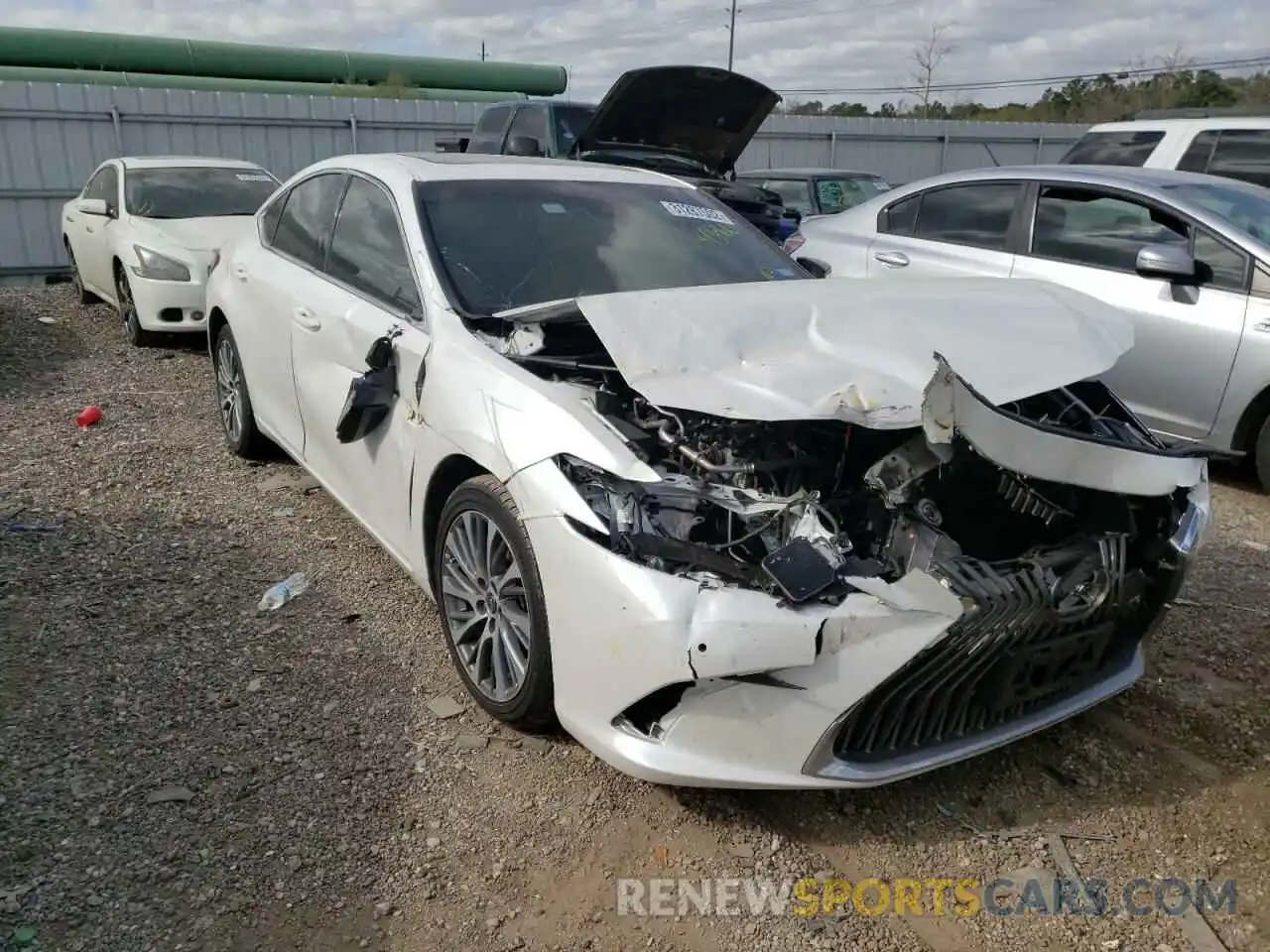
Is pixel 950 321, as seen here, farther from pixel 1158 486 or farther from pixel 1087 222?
pixel 1087 222

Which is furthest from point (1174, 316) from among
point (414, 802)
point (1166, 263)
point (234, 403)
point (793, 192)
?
point (793, 192)

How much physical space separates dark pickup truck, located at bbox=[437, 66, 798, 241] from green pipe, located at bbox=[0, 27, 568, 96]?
826 inches

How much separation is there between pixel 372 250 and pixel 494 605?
1646 millimetres

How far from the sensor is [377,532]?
12.3ft

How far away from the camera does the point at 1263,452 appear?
515 cm

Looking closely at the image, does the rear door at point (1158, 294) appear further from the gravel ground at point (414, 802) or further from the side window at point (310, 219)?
the side window at point (310, 219)

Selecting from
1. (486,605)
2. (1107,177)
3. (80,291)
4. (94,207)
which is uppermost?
(1107,177)

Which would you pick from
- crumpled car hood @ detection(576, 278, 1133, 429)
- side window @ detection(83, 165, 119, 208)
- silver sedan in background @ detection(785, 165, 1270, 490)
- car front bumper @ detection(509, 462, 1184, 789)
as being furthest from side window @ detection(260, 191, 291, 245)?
side window @ detection(83, 165, 119, 208)

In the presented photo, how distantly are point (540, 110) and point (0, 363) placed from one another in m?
5.60

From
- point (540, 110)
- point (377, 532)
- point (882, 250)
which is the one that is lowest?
point (377, 532)

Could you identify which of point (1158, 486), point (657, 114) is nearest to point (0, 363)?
point (657, 114)

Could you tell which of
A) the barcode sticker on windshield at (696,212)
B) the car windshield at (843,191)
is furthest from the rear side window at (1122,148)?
the barcode sticker on windshield at (696,212)

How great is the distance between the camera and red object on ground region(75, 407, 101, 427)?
619 cm

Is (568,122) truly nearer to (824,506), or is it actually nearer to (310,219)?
(310,219)
